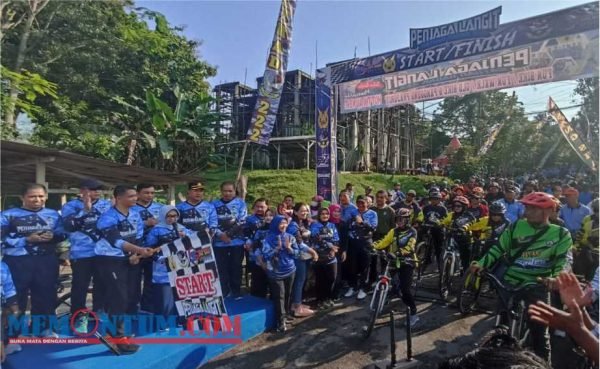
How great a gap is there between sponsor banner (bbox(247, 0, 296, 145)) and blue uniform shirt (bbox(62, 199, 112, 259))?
5278mm

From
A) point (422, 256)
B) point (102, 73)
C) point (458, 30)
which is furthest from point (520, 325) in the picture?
point (102, 73)

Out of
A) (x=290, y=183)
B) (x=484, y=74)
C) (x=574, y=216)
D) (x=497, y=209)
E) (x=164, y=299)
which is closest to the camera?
(x=164, y=299)

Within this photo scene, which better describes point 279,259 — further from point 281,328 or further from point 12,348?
point 12,348

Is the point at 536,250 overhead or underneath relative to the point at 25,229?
underneath

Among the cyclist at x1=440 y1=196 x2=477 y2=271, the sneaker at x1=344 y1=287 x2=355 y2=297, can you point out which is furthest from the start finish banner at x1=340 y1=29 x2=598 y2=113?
the sneaker at x1=344 y1=287 x2=355 y2=297

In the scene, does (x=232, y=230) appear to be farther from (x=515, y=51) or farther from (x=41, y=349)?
(x=515, y=51)

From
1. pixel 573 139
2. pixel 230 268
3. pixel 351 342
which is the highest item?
pixel 573 139

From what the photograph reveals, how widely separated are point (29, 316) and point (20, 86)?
9.64 feet

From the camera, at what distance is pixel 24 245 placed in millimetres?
3750

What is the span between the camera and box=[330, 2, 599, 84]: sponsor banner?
655 cm

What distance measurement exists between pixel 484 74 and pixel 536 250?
5244 mm

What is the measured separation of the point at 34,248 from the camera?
3.81 metres

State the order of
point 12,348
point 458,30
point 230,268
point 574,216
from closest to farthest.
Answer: point 12,348 < point 230,268 < point 574,216 < point 458,30

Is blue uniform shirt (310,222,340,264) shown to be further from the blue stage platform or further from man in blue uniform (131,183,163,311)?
man in blue uniform (131,183,163,311)
